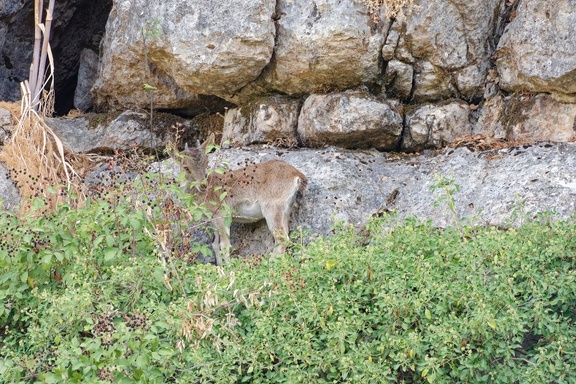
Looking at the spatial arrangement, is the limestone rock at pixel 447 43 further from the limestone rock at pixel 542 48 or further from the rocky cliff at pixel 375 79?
the limestone rock at pixel 542 48

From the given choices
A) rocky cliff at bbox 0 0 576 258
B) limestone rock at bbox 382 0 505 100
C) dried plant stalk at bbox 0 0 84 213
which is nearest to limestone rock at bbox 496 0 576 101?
rocky cliff at bbox 0 0 576 258

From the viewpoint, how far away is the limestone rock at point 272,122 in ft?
34.9

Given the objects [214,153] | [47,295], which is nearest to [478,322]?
[47,295]

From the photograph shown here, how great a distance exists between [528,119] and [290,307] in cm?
425

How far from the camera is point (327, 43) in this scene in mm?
Answer: 10180

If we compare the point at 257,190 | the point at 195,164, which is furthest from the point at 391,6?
the point at 195,164

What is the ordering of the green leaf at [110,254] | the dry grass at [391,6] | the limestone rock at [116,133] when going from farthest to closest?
1. the limestone rock at [116,133]
2. the dry grass at [391,6]
3. the green leaf at [110,254]

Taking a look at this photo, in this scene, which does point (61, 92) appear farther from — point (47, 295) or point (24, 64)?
point (47, 295)

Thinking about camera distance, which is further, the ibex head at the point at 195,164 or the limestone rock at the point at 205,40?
the limestone rock at the point at 205,40

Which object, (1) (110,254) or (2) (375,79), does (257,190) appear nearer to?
(2) (375,79)

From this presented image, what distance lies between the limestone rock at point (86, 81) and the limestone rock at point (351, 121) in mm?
4012

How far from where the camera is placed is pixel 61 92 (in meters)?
13.6

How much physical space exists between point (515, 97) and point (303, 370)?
4.92m

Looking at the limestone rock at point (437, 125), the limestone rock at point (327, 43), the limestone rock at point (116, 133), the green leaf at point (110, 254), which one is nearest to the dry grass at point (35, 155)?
the limestone rock at point (116, 133)
